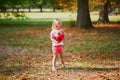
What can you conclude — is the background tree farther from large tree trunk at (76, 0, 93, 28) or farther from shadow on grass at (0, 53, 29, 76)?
shadow on grass at (0, 53, 29, 76)

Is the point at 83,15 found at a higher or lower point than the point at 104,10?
higher

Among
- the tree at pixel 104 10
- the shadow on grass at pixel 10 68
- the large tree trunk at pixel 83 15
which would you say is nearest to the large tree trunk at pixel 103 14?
the tree at pixel 104 10

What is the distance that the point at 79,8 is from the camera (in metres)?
34.1

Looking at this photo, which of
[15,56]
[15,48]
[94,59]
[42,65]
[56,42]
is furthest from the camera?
[15,48]

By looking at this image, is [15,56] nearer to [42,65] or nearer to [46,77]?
[42,65]

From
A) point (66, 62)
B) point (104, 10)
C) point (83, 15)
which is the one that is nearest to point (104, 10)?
point (104, 10)

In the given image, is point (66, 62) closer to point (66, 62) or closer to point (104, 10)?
point (66, 62)

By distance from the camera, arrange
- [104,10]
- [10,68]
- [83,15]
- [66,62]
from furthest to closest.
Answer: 1. [104,10]
2. [83,15]
3. [66,62]
4. [10,68]

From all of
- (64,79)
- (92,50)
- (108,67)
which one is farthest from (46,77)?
(92,50)

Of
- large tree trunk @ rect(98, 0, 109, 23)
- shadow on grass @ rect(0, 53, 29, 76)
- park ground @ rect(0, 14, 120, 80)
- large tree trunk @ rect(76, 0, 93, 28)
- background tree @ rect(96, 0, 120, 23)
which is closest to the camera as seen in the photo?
park ground @ rect(0, 14, 120, 80)

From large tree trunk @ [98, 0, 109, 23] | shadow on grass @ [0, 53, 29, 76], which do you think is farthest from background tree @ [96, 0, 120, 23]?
shadow on grass @ [0, 53, 29, 76]

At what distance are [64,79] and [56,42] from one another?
1.94 meters

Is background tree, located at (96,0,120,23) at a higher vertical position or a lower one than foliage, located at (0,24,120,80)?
lower

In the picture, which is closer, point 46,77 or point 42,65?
point 46,77
